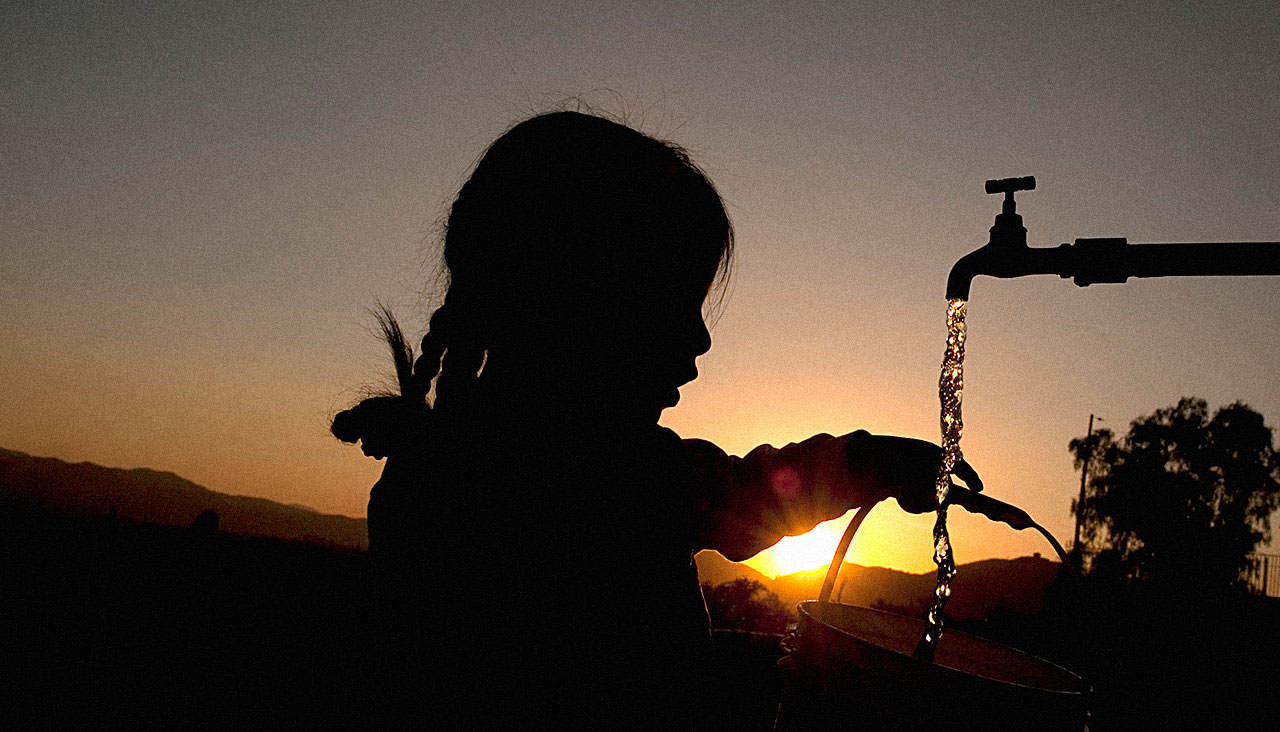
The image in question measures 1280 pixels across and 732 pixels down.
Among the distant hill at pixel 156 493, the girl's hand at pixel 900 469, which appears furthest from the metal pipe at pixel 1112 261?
the distant hill at pixel 156 493

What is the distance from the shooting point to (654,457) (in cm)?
169

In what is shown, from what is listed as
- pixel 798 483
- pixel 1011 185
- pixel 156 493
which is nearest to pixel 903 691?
pixel 798 483

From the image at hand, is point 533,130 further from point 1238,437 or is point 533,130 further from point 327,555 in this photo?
point 1238,437

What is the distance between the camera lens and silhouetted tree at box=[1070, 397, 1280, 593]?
2103cm

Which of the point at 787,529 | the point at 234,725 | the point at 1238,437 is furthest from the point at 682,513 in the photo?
the point at 1238,437

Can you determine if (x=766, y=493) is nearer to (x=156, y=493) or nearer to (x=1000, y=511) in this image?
(x=1000, y=511)

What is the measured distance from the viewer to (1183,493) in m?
22.2

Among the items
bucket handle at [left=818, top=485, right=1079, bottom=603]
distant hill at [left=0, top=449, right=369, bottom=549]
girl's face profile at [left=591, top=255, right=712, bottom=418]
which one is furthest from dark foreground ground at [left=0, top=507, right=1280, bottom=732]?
distant hill at [left=0, top=449, right=369, bottom=549]

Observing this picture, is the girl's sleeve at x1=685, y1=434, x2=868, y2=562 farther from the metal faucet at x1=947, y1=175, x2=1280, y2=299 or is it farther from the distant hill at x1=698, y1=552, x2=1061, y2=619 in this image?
the distant hill at x1=698, y1=552, x2=1061, y2=619

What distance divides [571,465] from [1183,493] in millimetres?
27686

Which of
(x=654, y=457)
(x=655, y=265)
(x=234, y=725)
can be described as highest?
(x=655, y=265)

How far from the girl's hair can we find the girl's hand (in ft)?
2.03

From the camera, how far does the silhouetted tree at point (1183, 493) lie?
828 inches

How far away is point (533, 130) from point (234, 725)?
11.9ft
